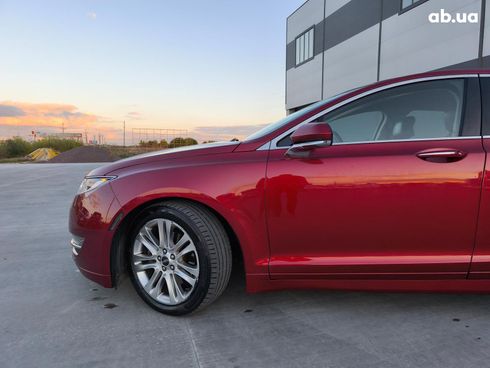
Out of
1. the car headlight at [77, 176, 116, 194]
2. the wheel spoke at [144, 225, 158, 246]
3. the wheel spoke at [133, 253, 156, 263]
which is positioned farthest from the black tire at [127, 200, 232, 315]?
the car headlight at [77, 176, 116, 194]

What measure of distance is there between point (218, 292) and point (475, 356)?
1.49m

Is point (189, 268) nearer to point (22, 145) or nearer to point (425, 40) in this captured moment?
point (425, 40)

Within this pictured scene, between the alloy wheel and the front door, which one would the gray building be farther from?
the alloy wheel

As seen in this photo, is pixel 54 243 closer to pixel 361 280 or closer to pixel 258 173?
pixel 258 173

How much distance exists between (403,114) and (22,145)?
66343 millimetres

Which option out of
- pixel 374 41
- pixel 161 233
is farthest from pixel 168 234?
pixel 374 41

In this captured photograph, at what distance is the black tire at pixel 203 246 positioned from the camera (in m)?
2.43

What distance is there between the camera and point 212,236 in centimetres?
244

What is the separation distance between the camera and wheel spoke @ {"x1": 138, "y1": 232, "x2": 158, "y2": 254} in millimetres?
2611

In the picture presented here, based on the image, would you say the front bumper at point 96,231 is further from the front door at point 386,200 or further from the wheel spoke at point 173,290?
the front door at point 386,200

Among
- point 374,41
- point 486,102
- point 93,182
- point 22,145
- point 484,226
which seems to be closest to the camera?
A: point 484,226

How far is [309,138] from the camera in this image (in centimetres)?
229

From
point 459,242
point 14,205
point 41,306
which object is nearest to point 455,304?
point 459,242

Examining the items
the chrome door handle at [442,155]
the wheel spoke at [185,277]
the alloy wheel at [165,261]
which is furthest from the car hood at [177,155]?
the chrome door handle at [442,155]
